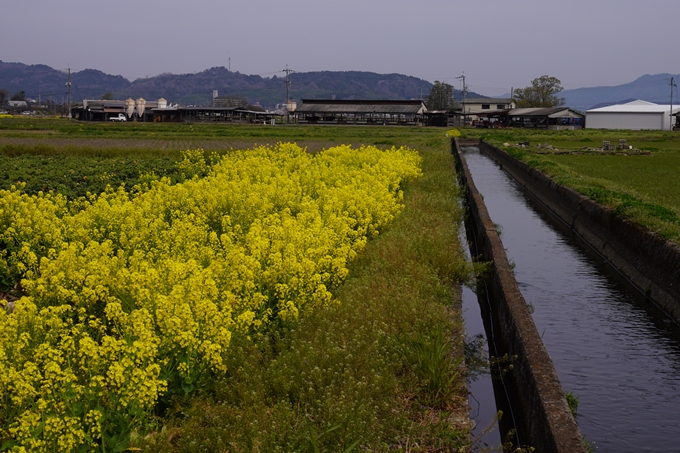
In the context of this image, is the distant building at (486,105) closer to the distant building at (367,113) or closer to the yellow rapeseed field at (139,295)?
the distant building at (367,113)

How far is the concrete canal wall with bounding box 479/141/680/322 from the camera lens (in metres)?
9.99

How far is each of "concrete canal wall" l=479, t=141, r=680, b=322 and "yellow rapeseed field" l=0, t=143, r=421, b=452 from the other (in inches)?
162

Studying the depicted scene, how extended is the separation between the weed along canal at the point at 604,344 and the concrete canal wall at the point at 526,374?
0.63 meters

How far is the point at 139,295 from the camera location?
18.7 feet

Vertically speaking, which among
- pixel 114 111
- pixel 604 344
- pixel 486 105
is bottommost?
pixel 604 344

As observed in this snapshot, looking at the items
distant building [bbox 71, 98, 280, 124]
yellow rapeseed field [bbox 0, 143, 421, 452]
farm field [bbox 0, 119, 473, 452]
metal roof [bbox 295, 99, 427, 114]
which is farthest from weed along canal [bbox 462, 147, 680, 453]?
distant building [bbox 71, 98, 280, 124]

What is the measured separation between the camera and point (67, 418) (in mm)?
4047

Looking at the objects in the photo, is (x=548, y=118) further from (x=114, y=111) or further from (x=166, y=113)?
(x=114, y=111)

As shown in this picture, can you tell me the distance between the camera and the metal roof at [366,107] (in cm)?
9019

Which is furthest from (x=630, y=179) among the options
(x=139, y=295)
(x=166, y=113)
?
(x=166, y=113)

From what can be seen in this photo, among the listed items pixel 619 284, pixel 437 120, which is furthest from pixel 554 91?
pixel 619 284

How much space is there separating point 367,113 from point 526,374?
281 feet

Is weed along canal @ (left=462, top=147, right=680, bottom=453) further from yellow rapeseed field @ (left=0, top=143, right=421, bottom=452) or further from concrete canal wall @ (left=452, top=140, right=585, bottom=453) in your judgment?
yellow rapeseed field @ (left=0, top=143, right=421, bottom=452)

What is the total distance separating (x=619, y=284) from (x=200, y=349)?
8482 millimetres
